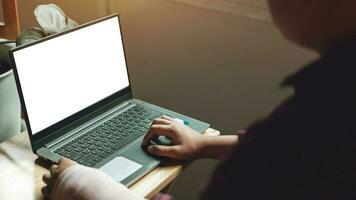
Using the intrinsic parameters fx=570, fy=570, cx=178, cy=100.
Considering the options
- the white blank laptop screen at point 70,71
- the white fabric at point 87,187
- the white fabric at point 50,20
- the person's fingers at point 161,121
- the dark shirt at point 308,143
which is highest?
the dark shirt at point 308,143

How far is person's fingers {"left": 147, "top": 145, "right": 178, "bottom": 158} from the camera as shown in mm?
1156

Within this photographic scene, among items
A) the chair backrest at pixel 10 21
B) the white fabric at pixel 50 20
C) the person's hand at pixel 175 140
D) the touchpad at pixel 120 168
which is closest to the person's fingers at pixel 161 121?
the person's hand at pixel 175 140

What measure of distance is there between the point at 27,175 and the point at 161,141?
28cm

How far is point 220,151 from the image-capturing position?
1.21 m

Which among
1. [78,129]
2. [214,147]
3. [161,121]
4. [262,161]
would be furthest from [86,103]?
[262,161]

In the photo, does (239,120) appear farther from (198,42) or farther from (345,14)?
(345,14)

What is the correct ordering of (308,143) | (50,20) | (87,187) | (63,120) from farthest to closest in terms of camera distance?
1. (50,20)
2. (63,120)
3. (87,187)
4. (308,143)

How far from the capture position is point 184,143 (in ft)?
3.89

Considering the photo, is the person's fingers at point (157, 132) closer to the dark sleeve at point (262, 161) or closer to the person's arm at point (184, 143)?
the person's arm at point (184, 143)

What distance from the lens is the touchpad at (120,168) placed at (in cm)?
109

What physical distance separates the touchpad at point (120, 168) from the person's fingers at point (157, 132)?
0.07 meters

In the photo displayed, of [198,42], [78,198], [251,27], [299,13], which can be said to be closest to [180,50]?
[198,42]

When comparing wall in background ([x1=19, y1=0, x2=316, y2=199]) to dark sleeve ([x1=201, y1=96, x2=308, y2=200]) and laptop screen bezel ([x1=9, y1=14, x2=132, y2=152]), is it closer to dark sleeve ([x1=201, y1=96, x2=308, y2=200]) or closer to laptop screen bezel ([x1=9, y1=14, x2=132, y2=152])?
laptop screen bezel ([x1=9, y1=14, x2=132, y2=152])

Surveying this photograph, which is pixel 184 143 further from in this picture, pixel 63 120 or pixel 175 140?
pixel 63 120
